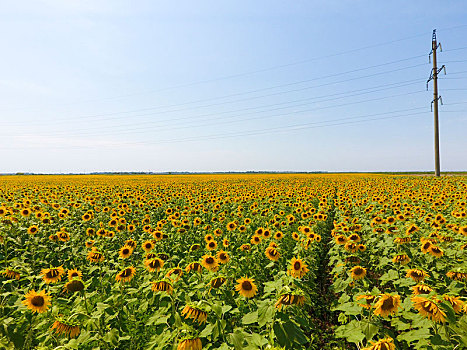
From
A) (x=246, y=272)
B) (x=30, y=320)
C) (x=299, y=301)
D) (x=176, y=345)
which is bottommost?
(x=246, y=272)

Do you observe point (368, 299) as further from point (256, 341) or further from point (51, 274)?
point (51, 274)

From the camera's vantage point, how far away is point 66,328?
8.11 feet

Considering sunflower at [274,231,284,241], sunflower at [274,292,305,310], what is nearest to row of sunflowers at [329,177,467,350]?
sunflower at [274,292,305,310]

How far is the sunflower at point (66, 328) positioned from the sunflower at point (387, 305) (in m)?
2.84

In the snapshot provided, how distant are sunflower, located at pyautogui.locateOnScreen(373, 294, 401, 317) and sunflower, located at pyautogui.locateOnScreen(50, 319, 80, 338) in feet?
9.33

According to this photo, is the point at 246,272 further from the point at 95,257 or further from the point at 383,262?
the point at 95,257

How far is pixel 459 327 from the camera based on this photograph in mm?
2312

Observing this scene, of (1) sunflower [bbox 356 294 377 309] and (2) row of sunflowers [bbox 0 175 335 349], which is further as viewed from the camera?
(1) sunflower [bbox 356 294 377 309]

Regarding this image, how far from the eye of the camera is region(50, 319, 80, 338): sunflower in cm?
244

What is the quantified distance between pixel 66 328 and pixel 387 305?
3.06 m

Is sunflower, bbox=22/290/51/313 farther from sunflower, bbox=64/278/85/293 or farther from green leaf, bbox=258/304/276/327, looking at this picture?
green leaf, bbox=258/304/276/327

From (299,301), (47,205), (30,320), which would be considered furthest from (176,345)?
(47,205)

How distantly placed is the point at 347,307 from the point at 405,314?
0.56 meters

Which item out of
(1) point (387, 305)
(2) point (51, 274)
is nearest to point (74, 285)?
(2) point (51, 274)
